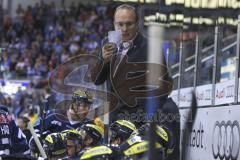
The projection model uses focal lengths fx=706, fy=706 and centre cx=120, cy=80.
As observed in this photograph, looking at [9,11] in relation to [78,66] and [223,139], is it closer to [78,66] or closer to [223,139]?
[78,66]

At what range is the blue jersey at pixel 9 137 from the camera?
262 inches

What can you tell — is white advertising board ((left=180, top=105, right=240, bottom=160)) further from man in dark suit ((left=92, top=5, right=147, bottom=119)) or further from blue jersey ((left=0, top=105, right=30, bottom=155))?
blue jersey ((left=0, top=105, right=30, bottom=155))

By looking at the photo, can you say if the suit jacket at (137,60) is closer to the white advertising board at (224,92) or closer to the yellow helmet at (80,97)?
the white advertising board at (224,92)

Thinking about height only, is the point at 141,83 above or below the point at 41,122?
above

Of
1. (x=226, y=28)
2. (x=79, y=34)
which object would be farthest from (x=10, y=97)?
(x=226, y=28)

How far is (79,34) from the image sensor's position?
24.8 meters

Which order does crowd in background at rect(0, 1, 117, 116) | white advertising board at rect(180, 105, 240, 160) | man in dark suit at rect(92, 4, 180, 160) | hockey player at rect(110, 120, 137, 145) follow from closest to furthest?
hockey player at rect(110, 120, 137, 145) < man in dark suit at rect(92, 4, 180, 160) < white advertising board at rect(180, 105, 240, 160) < crowd in background at rect(0, 1, 117, 116)

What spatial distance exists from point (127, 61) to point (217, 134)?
183 cm

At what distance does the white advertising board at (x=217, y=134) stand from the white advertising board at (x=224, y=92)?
0.09 metres

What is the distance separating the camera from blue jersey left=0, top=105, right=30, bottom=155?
666 cm

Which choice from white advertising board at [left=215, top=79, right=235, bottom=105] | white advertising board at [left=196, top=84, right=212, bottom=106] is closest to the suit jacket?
white advertising board at [left=215, top=79, right=235, bottom=105]

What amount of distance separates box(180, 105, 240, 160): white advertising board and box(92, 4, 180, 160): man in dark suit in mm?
346

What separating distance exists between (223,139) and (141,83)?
1.46m

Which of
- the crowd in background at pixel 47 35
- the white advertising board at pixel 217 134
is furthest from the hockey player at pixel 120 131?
the crowd in background at pixel 47 35
